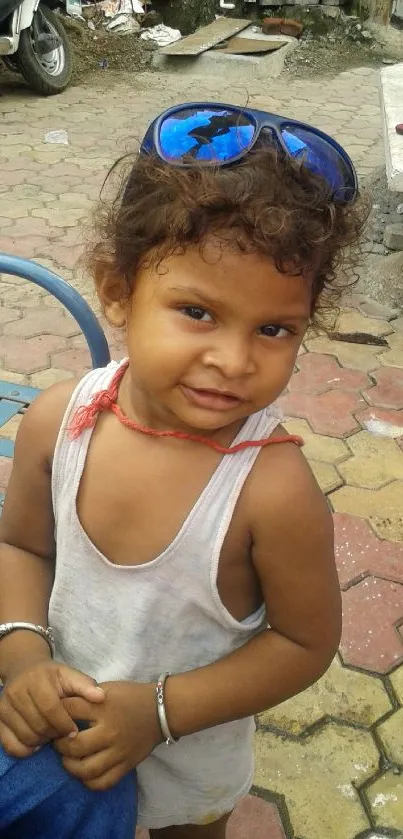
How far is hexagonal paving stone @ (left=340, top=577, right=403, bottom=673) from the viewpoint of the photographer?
2309 mm

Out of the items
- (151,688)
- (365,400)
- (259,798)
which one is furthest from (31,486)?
(365,400)

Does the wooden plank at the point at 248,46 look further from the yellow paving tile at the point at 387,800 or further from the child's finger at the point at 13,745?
the child's finger at the point at 13,745

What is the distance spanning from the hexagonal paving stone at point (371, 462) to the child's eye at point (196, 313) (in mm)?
2121

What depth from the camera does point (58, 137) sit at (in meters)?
6.75

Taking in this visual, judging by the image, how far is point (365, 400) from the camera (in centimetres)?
351

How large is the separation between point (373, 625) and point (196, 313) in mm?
1665

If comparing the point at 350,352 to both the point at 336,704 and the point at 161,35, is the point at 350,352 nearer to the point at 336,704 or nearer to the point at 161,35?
the point at 336,704

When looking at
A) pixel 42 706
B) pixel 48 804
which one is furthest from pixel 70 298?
pixel 48 804

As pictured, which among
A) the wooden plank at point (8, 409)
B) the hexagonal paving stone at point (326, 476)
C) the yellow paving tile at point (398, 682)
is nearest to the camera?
the wooden plank at point (8, 409)

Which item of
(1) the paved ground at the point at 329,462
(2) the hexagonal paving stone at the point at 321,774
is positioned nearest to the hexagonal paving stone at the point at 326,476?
(1) the paved ground at the point at 329,462

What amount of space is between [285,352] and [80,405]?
13.2 inches

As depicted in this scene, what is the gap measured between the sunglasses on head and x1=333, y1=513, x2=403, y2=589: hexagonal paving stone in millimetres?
1733

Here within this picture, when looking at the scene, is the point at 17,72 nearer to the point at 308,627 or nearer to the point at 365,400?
the point at 365,400

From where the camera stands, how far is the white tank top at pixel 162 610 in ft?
3.57
